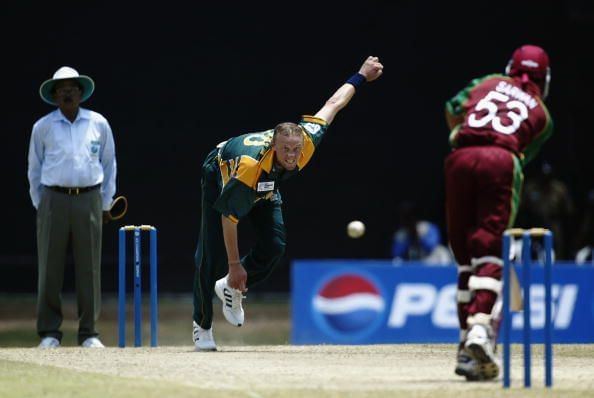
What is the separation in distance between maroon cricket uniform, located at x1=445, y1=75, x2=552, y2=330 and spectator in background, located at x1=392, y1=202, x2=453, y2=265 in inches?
306

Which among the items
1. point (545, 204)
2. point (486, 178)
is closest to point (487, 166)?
point (486, 178)

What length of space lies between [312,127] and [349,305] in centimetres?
368

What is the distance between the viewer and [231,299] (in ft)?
25.9

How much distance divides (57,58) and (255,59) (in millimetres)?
2100

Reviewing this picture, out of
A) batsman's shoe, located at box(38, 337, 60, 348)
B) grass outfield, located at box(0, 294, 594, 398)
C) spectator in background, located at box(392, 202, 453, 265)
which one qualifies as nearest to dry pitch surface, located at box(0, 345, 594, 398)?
grass outfield, located at box(0, 294, 594, 398)

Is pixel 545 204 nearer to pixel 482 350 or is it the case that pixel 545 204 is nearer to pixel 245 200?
pixel 245 200

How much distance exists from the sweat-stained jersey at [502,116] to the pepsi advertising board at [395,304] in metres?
4.61

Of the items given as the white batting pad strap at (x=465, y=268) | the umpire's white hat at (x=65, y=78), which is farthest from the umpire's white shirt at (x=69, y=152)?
the white batting pad strap at (x=465, y=268)

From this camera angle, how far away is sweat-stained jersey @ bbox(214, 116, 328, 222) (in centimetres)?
739

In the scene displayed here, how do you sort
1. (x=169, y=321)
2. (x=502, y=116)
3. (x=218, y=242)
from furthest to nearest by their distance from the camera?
(x=169, y=321) < (x=218, y=242) < (x=502, y=116)

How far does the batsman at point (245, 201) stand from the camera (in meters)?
7.41

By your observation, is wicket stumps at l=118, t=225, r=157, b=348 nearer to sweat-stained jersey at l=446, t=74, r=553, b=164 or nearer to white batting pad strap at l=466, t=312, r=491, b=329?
sweat-stained jersey at l=446, t=74, r=553, b=164

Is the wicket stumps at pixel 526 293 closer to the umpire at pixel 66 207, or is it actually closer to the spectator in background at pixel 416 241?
the umpire at pixel 66 207

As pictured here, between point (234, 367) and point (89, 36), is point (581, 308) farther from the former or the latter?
point (89, 36)
